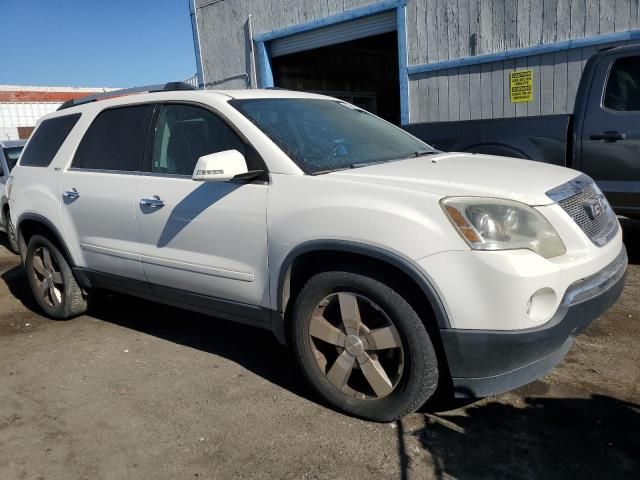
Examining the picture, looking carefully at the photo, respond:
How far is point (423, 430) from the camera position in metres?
2.86

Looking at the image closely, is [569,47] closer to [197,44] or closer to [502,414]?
[502,414]

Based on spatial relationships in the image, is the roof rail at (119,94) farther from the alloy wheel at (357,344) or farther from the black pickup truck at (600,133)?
the black pickup truck at (600,133)

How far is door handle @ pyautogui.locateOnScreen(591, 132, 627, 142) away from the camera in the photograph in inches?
200

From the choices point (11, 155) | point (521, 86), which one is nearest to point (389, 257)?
point (521, 86)

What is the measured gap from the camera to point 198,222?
3404 mm

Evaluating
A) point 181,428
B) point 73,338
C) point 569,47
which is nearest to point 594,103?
point 569,47

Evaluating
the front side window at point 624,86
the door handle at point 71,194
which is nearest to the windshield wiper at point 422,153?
the front side window at point 624,86

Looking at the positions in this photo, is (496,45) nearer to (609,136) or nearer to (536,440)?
(609,136)

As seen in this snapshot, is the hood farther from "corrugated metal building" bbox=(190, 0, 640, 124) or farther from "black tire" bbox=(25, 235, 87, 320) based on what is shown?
"corrugated metal building" bbox=(190, 0, 640, 124)

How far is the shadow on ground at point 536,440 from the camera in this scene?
250cm

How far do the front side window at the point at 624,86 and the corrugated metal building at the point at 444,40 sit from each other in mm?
2361

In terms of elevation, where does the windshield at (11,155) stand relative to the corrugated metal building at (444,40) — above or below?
below

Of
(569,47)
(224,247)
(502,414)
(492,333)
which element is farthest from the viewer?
(569,47)

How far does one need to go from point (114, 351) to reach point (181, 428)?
4.54 feet
